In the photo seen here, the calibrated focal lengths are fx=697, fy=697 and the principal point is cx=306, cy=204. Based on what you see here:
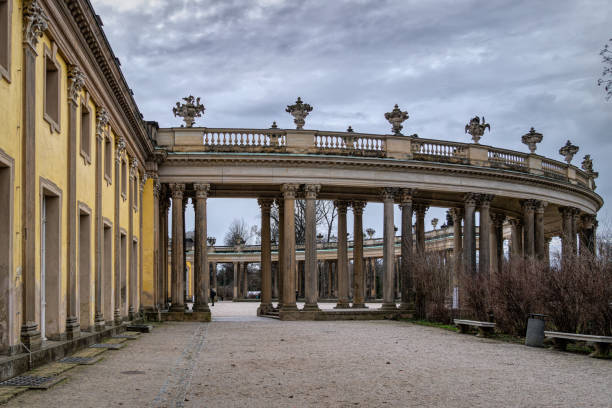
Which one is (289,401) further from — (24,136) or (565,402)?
(24,136)

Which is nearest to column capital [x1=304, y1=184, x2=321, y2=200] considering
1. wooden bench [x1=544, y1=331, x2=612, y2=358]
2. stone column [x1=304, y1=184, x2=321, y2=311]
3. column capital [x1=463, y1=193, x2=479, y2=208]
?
stone column [x1=304, y1=184, x2=321, y2=311]

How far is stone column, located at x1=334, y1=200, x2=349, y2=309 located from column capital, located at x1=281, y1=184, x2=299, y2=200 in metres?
5.49

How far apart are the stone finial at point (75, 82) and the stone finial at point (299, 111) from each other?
18454 millimetres

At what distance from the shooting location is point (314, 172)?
1487 inches

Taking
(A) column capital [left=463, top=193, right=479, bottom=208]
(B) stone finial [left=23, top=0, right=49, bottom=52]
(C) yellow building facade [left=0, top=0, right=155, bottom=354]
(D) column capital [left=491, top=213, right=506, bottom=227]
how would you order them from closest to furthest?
(C) yellow building facade [left=0, top=0, right=155, bottom=354] → (B) stone finial [left=23, top=0, right=49, bottom=52] → (A) column capital [left=463, top=193, right=479, bottom=208] → (D) column capital [left=491, top=213, right=506, bottom=227]

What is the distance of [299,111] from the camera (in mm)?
37875

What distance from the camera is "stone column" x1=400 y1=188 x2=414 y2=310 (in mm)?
38219

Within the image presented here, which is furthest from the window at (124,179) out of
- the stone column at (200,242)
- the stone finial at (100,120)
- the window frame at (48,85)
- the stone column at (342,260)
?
the stone column at (342,260)

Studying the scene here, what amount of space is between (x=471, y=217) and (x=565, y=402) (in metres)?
30.4

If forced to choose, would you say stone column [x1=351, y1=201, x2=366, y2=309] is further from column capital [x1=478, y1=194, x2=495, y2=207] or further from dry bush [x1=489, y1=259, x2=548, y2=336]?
dry bush [x1=489, y1=259, x2=548, y2=336]

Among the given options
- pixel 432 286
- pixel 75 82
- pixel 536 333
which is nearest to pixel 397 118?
pixel 432 286

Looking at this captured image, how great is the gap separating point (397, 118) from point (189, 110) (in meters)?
11.6

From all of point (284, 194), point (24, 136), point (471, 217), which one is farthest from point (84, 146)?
point (471, 217)

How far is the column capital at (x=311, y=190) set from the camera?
37.8 metres
